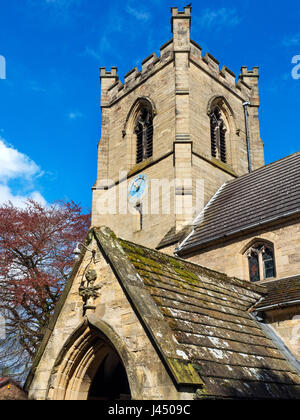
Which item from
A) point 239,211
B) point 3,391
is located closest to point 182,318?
point 3,391

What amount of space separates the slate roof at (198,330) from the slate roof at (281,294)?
2.17ft

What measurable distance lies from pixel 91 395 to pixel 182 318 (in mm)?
2602

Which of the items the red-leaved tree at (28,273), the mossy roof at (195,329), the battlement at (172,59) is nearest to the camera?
the mossy roof at (195,329)

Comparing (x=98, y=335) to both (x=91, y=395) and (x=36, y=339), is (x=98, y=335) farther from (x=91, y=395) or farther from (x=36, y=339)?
(x=36, y=339)

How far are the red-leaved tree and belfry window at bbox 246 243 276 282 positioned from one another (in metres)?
8.53

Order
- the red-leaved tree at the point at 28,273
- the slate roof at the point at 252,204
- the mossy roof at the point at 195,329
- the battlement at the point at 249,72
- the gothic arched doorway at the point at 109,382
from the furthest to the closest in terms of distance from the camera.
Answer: the battlement at the point at 249,72
the red-leaved tree at the point at 28,273
the slate roof at the point at 252,204
the gothic arched doorway at the point at 109,382
the mossy roof at the point at 195,329

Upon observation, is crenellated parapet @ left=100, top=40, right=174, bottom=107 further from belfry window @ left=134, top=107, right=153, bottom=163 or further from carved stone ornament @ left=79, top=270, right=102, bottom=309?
carved stone ornament @ left=79, top=270, right=102, bottom=309

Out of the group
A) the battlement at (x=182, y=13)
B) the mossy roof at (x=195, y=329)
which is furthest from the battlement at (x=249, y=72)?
the mossy roof at (x=195, y=329)

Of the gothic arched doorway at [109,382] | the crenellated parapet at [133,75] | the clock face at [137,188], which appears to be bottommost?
the gothic arched doorway at [109,382]

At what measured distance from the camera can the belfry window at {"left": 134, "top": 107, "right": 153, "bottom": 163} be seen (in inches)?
843

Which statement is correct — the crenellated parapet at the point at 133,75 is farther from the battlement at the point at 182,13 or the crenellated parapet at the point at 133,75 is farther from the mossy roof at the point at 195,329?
the mossy roof at the point at 195,329

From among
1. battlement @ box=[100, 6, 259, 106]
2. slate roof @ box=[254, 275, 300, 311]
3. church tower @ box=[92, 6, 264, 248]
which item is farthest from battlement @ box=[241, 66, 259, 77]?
slate roof @ box=[254, 275, 300, 311]

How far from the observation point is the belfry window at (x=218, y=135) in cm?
2138
